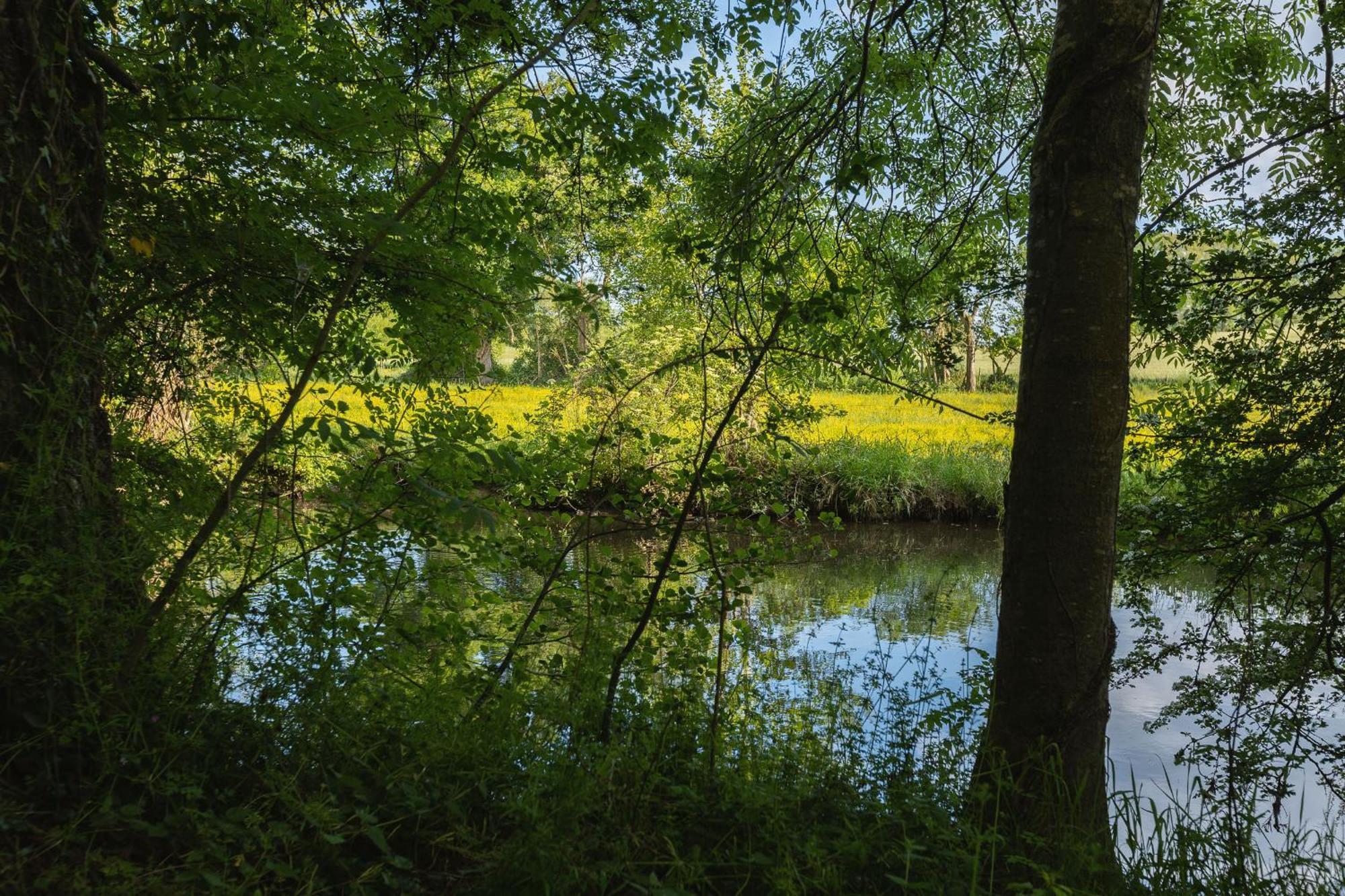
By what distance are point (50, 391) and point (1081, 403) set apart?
9.27 ft

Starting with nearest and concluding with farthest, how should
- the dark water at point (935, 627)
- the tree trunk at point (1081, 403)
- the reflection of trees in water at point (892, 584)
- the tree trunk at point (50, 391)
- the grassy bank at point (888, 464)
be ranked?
the tree trunk at point (50, 391), the tree trunk at point (1081, 403), the dark water at point (935, 627), the reflection of trees in water at point (892, 584), the grassy bank at point (888, 464)

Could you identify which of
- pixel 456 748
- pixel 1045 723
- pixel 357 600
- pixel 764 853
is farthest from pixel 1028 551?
pixel 357 600

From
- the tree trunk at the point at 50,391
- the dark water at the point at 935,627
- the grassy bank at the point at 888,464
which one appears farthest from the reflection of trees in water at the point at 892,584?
the tree trunk at the point at 50,391

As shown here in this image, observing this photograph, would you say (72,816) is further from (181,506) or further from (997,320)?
(997,320)

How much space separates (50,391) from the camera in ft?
7.70

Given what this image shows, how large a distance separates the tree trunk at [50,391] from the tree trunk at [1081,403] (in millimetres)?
2452

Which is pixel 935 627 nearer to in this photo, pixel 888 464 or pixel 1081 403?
pixel 1081 403

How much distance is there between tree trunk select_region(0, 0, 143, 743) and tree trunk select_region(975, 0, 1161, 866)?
2452 millimetres

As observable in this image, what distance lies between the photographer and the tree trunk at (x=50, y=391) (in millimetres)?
2125

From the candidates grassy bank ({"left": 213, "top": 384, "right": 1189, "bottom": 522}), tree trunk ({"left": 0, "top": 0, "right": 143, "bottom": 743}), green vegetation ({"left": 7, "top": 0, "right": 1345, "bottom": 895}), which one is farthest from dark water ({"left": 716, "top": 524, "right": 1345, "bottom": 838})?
tree trunk ({"left": 0, "top": 0, "right": 143, "bottom": 743})

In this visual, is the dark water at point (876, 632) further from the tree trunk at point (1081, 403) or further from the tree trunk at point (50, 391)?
the tree trunk at point (50, 391)

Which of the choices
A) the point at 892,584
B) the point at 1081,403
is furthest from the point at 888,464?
the point at 1081,403

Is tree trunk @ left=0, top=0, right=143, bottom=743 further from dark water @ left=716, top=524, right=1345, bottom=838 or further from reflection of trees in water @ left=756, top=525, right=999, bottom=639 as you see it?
reflection of trees in water @ left=756, top=525, right=999, bottom=639

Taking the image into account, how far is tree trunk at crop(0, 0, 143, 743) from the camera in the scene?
2.12 meters
